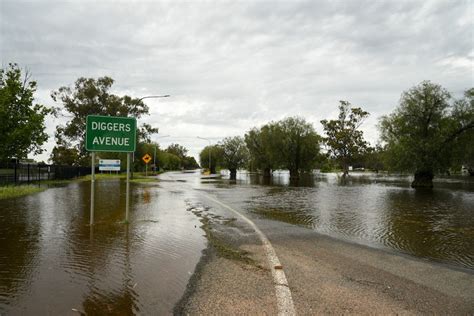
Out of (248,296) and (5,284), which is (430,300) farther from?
(5,284)

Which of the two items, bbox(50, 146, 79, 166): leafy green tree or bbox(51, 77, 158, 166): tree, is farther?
bbox(50, 146, 79, 166): leafy green tree

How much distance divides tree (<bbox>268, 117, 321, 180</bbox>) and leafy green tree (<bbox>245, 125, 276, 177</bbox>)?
8.71ft

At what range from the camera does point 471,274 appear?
19.3 ft

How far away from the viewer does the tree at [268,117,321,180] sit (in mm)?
54469

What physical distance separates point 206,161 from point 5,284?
80.1 meters

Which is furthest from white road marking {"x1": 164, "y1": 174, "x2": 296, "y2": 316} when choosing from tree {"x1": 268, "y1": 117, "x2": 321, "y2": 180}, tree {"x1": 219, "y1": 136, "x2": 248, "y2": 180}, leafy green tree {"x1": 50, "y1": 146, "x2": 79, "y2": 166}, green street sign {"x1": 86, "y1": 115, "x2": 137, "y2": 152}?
leafy green tree {"x1": 50, "y1": 146, "x2": 79, "y2": 166}

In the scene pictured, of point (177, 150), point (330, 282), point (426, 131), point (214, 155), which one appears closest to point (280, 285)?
point (330, 282)

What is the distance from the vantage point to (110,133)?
9305 mm

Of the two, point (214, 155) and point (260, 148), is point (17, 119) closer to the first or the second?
point (260, 148)

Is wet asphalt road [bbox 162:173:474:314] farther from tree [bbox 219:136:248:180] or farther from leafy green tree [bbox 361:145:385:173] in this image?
tree [bbox 219:136:248:180]

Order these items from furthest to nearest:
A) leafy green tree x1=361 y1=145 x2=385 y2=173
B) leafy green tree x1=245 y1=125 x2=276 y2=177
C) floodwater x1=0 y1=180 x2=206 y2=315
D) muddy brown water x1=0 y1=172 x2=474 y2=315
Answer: leafy green tree x1=245 y1=125 x2=276 y2=177 < leafy green tree x1=361 y1=145 x2=385 y2=173 < muddy brown water x1=0 y1=172 x2=474 y2=315 < floodwater x1=0 y1=180 x2=206 y2=315

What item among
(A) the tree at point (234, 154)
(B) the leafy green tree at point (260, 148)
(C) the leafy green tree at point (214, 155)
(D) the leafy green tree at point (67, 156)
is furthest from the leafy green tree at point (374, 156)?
(D) the leafy green tree at point (67, 156)

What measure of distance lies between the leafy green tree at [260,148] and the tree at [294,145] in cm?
265

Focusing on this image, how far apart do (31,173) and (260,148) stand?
42.1 meters
